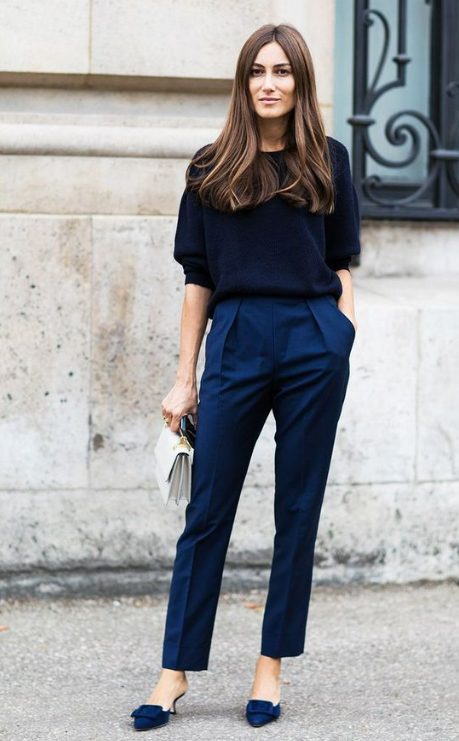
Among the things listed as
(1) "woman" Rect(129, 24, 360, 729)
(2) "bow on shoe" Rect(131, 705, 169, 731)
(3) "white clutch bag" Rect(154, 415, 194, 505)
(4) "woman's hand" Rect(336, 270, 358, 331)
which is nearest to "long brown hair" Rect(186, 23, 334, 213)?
(1) "woman" Rect(129, 24, 360, 729)

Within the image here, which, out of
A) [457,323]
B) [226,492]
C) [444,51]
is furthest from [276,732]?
[444,51]

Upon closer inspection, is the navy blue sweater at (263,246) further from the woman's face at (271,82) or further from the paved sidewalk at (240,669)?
the paved sidewalk at (240,669)

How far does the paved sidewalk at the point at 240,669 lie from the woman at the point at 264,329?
16 centimetres

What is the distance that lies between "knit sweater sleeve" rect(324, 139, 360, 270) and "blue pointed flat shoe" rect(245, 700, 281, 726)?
1.40 meters

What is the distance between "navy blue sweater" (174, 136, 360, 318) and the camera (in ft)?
12.5

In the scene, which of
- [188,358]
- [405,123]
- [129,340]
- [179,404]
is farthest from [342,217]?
[405,123]

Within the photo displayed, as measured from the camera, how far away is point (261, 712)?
13.1ft

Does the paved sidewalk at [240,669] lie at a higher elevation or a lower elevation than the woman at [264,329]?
lower

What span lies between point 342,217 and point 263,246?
12.5 inches

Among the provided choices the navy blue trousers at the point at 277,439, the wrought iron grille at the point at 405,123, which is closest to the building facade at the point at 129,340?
the wrought iron grille at the point at 405,123

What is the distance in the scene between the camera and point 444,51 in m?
6.08

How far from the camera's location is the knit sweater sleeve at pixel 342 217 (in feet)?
13.0

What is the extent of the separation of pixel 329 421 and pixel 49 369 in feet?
5.35

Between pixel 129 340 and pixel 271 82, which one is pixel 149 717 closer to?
pixel 129 340
